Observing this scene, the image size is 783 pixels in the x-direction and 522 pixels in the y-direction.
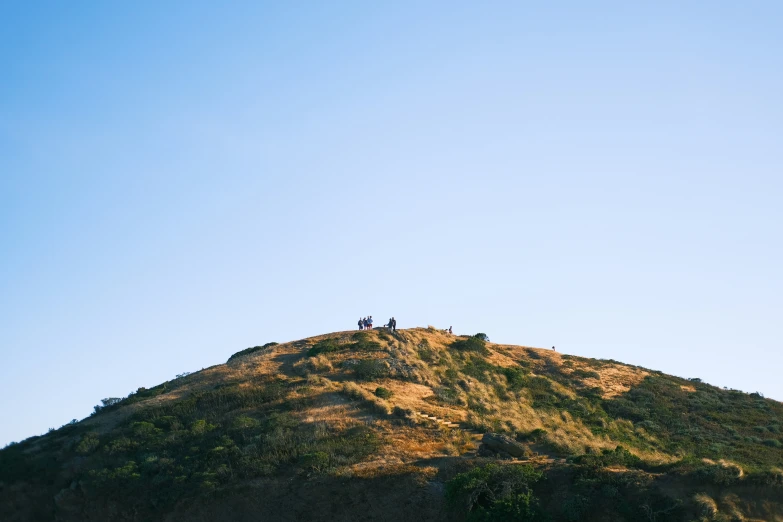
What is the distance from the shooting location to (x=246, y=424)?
4112 centimetres

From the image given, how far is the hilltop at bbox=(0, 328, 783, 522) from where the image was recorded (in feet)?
101

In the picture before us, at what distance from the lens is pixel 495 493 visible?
30.8 m

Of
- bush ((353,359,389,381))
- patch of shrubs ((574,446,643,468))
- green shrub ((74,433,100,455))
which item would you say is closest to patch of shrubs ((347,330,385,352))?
bush ((353,359,389,381))

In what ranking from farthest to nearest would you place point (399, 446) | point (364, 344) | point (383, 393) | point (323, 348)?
point (364, 344), point (323, 348), point (383, 393), point (399, 446)

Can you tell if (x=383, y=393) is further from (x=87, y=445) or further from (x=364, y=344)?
(x=87, y=445)

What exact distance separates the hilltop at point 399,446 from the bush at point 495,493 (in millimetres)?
66

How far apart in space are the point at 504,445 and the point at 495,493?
16.9 ft

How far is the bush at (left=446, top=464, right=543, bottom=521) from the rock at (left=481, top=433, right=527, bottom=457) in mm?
3316

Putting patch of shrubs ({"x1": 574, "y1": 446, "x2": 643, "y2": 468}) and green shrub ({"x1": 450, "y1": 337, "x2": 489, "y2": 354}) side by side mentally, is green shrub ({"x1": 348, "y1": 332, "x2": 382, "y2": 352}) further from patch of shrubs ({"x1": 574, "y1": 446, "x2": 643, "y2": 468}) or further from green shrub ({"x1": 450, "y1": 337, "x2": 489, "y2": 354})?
patch of shrubs ({"x1": 574, "y1": 446, "x2": 643, "y2": 468})

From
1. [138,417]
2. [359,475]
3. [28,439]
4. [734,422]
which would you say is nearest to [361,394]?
[359,475]

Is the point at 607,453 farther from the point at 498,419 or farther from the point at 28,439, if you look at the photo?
the point at 28,439

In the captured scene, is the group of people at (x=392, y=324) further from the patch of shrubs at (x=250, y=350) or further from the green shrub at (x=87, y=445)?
the green shrub at (x=87, y=445)

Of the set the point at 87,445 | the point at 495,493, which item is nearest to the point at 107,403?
the point at 87,445

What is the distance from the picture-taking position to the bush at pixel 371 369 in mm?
48494
